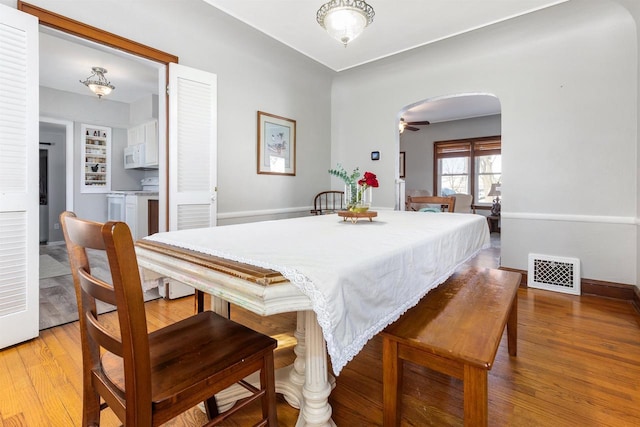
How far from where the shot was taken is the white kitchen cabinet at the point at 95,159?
5453 millimetres

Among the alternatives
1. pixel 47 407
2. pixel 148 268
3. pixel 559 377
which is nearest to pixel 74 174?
pixel 47 407

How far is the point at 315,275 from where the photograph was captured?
0.83m

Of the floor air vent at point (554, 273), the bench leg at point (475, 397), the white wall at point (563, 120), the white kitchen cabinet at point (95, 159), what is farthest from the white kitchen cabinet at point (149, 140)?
the floor air vent at point (554, 273)

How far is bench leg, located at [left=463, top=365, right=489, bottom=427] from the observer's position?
984 millimetres

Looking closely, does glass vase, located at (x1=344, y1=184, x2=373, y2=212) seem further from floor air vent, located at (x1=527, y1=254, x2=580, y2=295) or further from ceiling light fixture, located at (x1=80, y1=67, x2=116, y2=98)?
ceiling light fixture, located at (x1=80, y1=67, x2=116, y2=98)

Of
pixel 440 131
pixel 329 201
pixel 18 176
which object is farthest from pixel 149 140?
pixel 440 131

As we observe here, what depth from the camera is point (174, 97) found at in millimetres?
2760

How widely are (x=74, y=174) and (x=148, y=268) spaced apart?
18.0ft

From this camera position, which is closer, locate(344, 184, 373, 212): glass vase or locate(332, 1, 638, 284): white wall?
locate(344, 184, 373, 212): glass vase

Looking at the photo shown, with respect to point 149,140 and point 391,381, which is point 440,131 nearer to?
point 149,140

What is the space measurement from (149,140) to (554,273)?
5.79 m

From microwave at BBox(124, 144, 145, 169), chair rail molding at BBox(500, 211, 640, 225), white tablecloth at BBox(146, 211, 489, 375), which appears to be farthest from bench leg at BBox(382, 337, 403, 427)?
microwave at BBox(124, 144, 145, 169)

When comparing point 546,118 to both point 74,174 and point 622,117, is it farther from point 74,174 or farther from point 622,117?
point 74,174

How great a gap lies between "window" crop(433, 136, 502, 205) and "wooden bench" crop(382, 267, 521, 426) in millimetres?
6382
